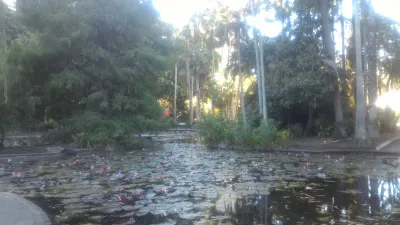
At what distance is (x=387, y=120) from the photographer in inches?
1198

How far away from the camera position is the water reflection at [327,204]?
748cm

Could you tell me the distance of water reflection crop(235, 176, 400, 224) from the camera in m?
7.48

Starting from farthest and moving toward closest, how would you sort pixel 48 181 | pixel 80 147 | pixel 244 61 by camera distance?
pixel 244 61 → pixel 80 147 → pixel 48 181

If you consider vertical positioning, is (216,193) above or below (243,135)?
below

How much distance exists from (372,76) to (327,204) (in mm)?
18674

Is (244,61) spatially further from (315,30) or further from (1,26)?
(1,26)

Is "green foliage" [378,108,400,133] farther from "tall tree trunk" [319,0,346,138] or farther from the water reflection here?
the water reflection

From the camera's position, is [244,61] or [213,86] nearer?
[244,61]

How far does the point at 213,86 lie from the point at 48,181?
42.5 meters

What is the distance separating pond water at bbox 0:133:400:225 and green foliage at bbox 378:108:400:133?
1608cm

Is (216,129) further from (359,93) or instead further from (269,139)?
(359,93)

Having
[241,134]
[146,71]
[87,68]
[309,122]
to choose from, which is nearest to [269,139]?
[241,134]

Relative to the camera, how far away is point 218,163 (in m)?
16.4

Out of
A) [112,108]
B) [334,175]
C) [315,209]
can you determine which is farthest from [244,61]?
[315,209]
